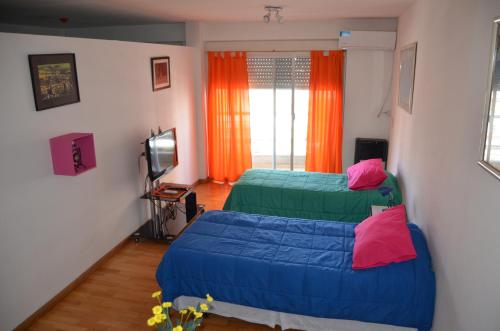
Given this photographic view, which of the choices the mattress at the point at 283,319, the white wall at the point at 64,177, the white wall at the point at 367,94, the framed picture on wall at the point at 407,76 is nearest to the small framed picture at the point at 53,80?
the white wall at the point at 64,177

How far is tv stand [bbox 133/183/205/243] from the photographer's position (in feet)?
14.2

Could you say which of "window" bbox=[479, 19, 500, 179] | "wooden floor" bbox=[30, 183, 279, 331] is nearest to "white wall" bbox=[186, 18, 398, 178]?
"wooden floor" bbox=[30, 183, 279, 331]

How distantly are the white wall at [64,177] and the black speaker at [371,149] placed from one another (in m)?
2.81

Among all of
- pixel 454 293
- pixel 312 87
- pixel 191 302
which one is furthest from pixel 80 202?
pixel 312 87

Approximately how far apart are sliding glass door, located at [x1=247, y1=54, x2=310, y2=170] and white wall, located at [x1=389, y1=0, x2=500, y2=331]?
264 cm

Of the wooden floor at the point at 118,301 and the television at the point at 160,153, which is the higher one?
the television at the point at 160,153

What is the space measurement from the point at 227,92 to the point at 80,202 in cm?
323

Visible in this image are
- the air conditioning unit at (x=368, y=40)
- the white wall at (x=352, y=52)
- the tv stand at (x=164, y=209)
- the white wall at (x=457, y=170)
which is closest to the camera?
the white wall at (x=457, y=170)

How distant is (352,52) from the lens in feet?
18.3

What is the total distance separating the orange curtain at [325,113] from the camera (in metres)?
5.72

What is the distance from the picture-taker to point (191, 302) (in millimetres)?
3031

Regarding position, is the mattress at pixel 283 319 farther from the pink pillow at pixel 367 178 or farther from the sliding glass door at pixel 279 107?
the sliding glass door at pixel 279 107

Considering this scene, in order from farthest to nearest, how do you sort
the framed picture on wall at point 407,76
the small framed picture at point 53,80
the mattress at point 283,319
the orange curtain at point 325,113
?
1. the orange curtain at point 325,113
2. the framed picture on wall at point 407,76
3. the small framed picture at point 53,80
4. the mattress at point 283,319

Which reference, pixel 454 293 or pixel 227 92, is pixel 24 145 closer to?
pixel 454 293
